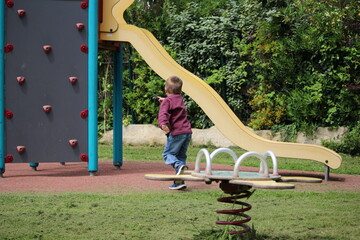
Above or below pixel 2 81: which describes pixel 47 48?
above

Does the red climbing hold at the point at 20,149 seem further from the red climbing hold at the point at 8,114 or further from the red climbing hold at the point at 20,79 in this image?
the red climbing hold at the point at 20,79

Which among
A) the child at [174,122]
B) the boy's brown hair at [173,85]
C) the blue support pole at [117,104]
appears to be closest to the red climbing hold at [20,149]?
the blue support pole at [117,104]

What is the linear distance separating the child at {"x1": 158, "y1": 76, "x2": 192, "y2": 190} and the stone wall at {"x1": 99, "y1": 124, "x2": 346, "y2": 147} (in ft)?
22.7

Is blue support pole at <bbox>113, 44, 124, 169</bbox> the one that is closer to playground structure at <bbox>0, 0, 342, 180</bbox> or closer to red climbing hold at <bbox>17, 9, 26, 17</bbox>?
playground structure at <bbox>0, 0, 342, 180</bbox>

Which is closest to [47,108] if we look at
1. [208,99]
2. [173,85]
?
[208,99]

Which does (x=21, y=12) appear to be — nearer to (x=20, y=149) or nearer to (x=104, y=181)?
(x=20, y=149)

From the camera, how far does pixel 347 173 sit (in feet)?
34.1

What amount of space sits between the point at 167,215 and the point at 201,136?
31.1ft

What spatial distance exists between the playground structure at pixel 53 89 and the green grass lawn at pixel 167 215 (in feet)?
6.47

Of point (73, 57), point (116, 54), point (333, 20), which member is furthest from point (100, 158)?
point (333, 20)

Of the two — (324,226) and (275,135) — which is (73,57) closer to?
(324,226)

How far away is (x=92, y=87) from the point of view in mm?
9438

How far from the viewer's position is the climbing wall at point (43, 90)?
30.7ft

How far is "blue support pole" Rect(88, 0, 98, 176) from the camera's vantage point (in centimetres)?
936
